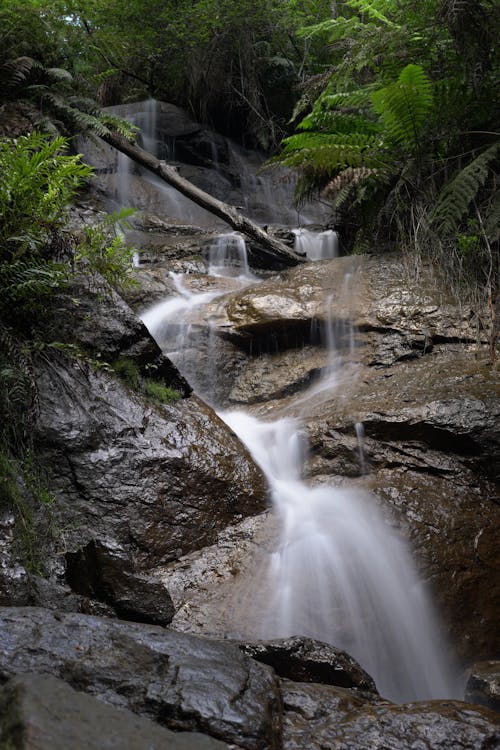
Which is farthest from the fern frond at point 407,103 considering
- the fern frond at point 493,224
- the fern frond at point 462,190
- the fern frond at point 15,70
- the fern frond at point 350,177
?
the fern frond at point 15,70

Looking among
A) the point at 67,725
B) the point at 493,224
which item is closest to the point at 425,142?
the point at 493,224

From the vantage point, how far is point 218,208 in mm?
7422

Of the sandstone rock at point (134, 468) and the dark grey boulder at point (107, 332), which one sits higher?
the dark grey boulder at point (107, 332)

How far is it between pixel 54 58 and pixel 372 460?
773 cm

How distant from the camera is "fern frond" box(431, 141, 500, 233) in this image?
200 inches

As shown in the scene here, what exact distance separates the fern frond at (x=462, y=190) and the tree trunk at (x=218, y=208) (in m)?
2.37

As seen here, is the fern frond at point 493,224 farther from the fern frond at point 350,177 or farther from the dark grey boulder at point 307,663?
the dark grey boulder at point 307,663

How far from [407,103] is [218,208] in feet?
9.46

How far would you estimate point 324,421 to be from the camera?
3982mm

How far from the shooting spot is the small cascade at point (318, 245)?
24.8ft

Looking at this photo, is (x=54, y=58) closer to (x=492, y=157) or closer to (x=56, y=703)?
(x=492, y=157)

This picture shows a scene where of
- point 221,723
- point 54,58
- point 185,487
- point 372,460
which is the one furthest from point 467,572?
point 54,58

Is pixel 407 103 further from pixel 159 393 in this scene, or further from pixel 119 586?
pixel 119 586

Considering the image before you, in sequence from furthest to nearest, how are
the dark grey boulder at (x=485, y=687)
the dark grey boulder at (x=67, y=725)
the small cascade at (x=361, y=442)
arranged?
the small cascade at (x=361, y=442)
the dark grey boulder at (x=485, y=687)
the dark grey boulder at (x=67, y=725)
